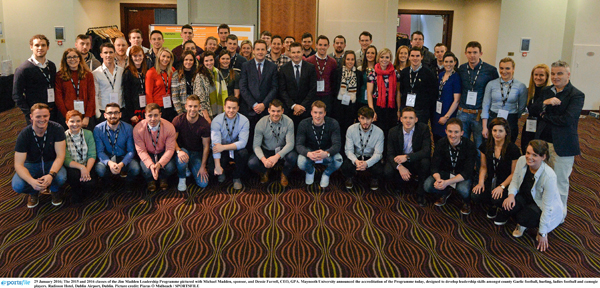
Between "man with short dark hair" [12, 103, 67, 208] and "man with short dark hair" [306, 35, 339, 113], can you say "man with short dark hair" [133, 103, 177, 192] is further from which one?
"man with short dark hair" [306, 35, 339, 113]

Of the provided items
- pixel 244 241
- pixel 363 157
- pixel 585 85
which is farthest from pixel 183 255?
pixel 585 85

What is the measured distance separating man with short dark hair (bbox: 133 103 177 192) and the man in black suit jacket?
192 cm

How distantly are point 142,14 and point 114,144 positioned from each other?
6.75m

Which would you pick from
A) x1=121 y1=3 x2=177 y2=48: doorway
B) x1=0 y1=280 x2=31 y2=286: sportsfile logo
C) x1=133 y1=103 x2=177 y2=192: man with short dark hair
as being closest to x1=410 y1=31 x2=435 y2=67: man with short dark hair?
x1=133 y1=103 x2=177 y2=192: man with short dark hair

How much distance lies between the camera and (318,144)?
13.6 ft

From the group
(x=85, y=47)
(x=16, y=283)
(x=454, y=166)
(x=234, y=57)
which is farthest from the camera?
(x=234, y=57)

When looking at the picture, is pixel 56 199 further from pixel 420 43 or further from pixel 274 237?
pixel 420 43

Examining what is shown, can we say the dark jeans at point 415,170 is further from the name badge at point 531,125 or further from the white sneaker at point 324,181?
the name badge at point 531,125

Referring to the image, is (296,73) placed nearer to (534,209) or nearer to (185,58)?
(185,58)

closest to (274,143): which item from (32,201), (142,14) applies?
(32,201)

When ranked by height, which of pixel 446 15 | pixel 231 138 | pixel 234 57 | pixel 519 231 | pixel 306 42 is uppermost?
pixel 446 15

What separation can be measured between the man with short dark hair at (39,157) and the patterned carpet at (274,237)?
0.62 ft

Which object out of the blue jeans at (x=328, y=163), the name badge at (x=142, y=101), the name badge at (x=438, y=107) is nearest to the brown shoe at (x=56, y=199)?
the name badge at (x=142, y=101)

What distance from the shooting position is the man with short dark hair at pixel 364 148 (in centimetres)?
397
